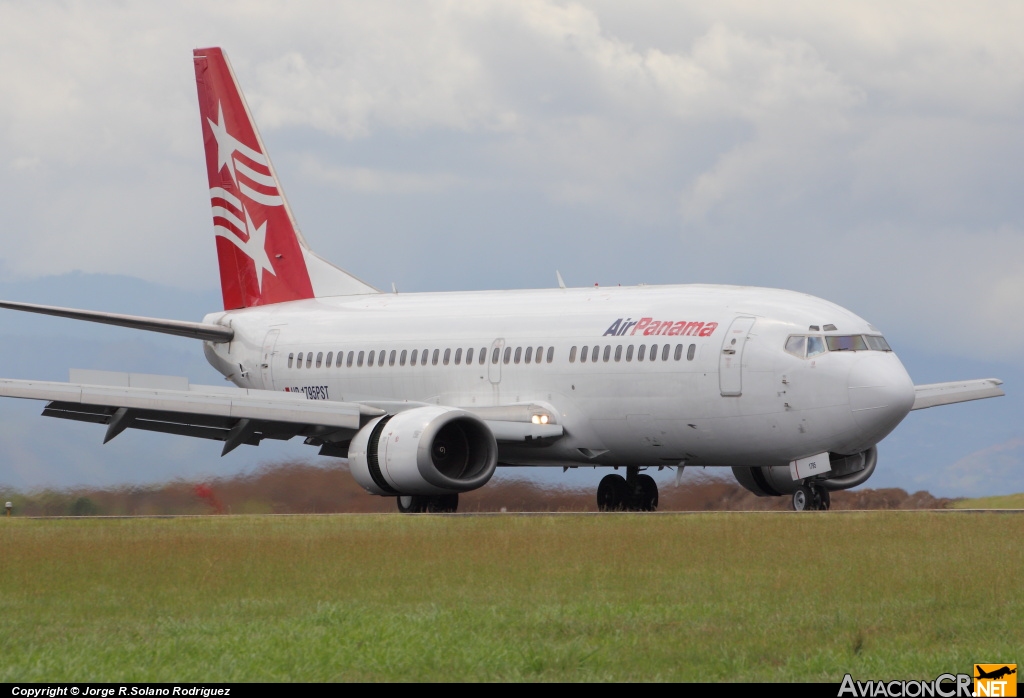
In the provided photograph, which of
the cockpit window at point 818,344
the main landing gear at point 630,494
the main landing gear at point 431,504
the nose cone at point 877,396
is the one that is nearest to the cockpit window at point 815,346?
the cockpit window at point 818,344

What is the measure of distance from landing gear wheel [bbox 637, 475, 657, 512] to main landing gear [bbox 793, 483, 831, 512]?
4434mm

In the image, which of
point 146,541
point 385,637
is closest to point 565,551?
point 146,541

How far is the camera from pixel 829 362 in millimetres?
23984

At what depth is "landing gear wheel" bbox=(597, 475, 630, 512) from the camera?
2947 cm

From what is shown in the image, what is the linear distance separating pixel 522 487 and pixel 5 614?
17.3 meters

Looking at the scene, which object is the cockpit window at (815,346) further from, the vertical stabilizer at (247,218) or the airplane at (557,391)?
the vertical stabilizer at (247,218)

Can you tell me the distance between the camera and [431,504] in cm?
2717

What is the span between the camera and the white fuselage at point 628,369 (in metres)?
24.1

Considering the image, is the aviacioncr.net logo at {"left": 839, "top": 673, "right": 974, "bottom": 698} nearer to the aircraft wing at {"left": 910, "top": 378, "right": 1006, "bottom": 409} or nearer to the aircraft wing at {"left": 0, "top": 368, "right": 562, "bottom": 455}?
the aircraft wing at {"left": 0, "top": 368, "right": 562, "bottom": 455}

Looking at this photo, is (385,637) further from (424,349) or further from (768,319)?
(424,349)

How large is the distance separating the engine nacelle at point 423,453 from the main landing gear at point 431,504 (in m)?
0.80

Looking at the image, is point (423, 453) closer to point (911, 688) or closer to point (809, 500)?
point (809, 500)

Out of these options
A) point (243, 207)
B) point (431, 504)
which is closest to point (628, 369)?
point (431, 504)

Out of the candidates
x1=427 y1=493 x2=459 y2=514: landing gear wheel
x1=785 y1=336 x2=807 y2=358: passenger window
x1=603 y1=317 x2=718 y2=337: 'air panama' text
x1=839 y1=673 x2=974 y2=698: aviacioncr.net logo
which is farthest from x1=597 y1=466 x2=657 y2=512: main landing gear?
x1=839 y1=673 x2=974 y2=698: aviacioncr.net logo
